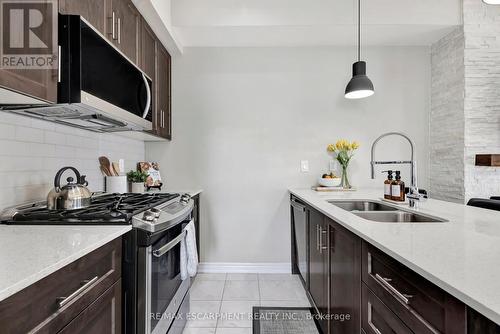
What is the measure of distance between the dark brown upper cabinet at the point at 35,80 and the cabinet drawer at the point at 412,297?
4.50 ft

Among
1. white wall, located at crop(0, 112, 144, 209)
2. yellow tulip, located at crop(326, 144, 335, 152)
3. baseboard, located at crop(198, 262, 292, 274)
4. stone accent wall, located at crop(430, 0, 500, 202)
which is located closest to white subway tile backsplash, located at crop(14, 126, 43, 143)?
white wall, located at crop(0, 112, 144, 209)

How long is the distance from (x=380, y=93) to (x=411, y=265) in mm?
2582

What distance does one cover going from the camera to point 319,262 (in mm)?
1755

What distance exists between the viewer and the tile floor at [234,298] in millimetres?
1901

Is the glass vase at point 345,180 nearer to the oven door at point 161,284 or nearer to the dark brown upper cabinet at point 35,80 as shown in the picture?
the oven door at point 161,284

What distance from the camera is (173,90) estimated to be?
2852mm

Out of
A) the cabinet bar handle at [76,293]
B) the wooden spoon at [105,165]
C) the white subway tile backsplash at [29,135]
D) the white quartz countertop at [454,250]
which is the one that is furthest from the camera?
the wooden spoon at [105,165]

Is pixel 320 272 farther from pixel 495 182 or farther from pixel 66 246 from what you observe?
pixel 495 182

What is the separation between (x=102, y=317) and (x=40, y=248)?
0.33 m

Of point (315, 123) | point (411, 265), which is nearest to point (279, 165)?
point (315, 123)

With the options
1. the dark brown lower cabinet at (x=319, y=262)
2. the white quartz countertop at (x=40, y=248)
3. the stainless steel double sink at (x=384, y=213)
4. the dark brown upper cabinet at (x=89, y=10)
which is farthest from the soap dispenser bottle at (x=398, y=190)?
the dark brown upper cabinet at (x=89, y=10)

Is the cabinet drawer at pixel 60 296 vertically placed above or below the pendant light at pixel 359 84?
below

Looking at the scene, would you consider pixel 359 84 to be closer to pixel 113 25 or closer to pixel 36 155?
pixel 113 25

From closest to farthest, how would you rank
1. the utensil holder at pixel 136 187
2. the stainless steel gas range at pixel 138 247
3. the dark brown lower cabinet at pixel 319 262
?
the stainless steel gas range at pixel 138 247
the dark brown lower cabinet at pixel 319 262
the utensil holder at pixel 136 187
